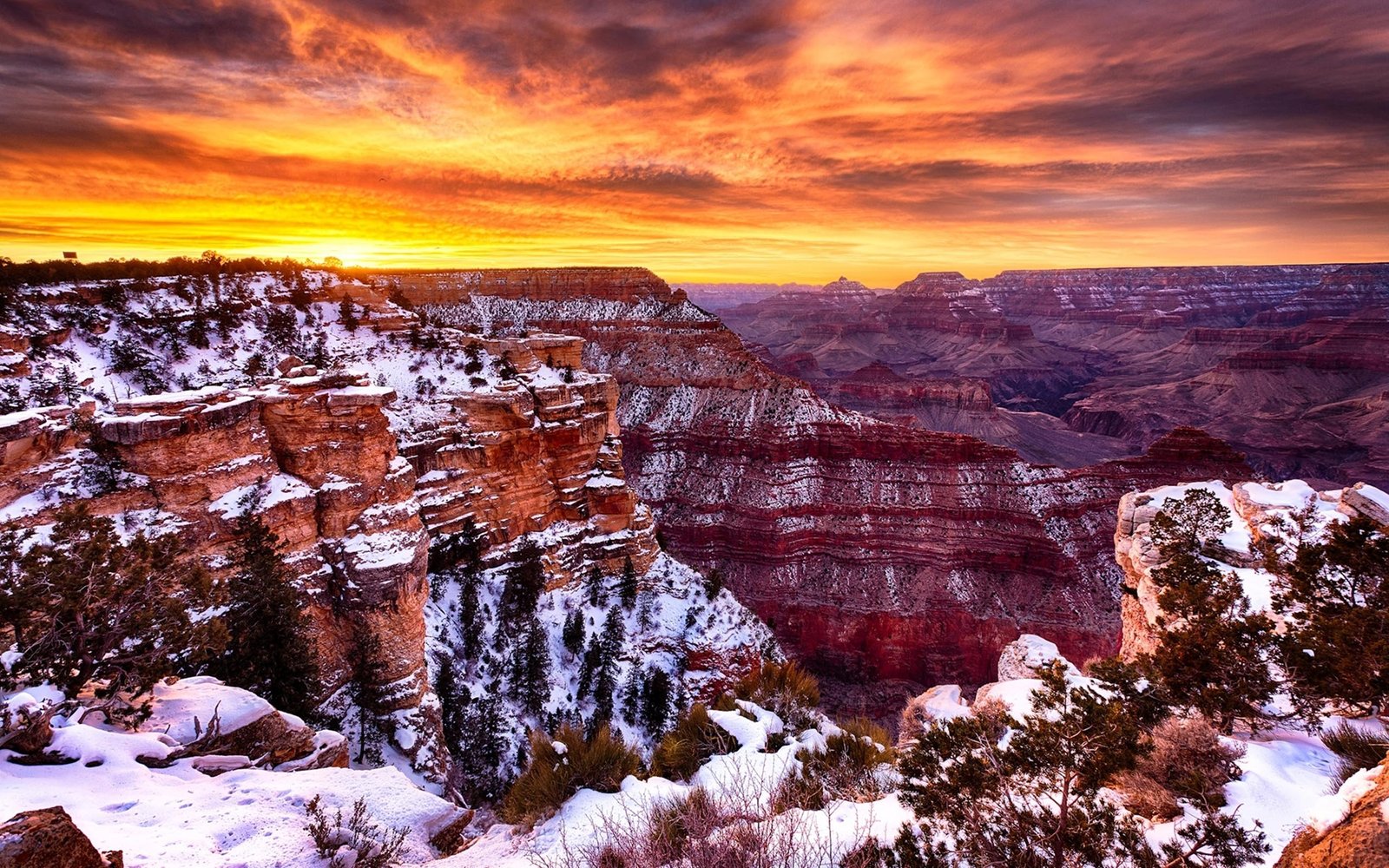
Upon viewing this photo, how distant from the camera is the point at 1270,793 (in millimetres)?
6758

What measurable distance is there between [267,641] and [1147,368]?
19390 centimetres

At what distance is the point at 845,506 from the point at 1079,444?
252 ft

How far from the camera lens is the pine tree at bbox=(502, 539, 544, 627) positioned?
82.4 feet

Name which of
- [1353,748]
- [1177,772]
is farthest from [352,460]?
[1353,748]

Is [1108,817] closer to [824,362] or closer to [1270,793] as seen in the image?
[1270,793]

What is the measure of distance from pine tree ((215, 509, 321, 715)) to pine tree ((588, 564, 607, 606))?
13113 mm

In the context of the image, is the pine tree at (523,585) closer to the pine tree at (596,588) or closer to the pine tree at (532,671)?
the pine tree at (532,671)

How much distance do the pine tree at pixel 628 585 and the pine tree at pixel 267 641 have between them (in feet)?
46.7

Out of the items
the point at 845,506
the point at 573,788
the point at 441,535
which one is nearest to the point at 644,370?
the point at 845,506

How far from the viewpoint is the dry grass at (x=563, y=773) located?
838cm

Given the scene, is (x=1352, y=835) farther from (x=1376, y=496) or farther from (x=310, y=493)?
(x=310, y=493)

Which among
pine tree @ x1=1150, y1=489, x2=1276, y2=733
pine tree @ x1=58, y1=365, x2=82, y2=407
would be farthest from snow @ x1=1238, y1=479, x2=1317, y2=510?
pine tree @ x1=58, y1=365, x2=82, y2=407

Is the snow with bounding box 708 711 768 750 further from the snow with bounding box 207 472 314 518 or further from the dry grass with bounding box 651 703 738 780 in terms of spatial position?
the snow with bounding box 207 472 314 518

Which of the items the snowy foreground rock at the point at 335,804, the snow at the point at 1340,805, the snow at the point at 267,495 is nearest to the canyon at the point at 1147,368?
the snow at the point at 267,495
